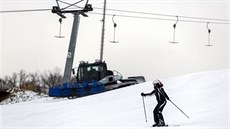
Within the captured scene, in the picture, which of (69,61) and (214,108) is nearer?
(214,108)

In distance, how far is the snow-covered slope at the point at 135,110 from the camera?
13517 mm

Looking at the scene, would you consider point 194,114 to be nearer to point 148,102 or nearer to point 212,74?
point 148,102

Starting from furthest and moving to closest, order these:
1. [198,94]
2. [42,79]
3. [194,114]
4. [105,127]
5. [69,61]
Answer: [42,79], [69,61], [198,94], [194,114], [105,127]

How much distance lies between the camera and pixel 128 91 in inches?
904

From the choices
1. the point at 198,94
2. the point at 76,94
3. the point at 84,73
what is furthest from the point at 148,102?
the point at 84,73

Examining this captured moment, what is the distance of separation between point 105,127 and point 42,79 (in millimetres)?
94969

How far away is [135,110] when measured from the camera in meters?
17.0

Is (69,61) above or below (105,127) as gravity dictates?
above

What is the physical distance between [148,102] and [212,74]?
712 centimetres

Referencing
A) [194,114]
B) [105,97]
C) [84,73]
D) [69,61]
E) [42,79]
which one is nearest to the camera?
[194,114]

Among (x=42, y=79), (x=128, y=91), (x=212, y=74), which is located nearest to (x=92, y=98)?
(x=128, y=91)

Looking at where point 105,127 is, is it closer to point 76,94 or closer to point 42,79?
point 76,94

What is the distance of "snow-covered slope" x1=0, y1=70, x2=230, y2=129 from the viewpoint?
13.5 metres

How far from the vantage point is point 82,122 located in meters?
14.9
